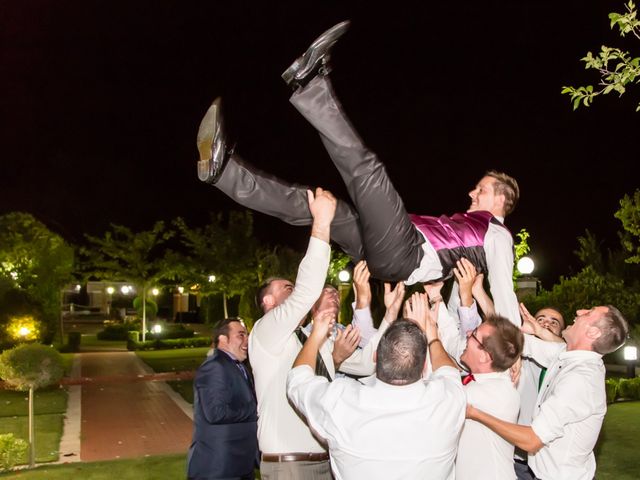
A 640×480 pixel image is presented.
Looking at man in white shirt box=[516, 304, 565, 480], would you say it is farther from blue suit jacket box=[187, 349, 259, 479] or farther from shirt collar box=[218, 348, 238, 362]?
shirt collar box=[218, 348, 238, 362]

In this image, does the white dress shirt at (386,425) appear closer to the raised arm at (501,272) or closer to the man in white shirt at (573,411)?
the man in white shirt at (573,411)

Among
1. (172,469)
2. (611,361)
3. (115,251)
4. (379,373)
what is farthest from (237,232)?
(379,373)

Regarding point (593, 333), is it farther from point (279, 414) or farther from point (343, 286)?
point (343, 286)

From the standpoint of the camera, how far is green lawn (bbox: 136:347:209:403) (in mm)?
16688

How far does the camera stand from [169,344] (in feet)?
89.7

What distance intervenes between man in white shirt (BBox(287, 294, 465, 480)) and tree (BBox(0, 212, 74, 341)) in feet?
82.1

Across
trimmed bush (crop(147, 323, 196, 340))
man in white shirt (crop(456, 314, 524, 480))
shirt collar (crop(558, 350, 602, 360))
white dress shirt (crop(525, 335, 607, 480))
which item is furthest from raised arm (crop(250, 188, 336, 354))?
trimmed bush (crop(147, 323, 196, 340))

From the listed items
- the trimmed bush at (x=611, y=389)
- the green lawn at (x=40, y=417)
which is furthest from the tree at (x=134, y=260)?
the trimmed bush at (x=611, y=389)

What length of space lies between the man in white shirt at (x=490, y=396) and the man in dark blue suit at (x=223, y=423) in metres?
1.91

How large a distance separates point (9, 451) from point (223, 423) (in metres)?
5.00

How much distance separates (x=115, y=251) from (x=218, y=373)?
26.4 metres

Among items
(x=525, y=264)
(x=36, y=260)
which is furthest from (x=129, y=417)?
(x=36, y=260)

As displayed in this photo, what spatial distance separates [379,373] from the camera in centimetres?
286

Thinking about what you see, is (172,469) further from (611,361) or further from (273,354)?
(611,361)
